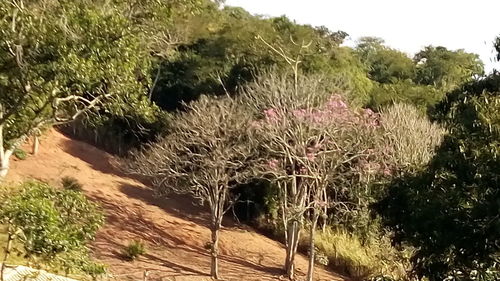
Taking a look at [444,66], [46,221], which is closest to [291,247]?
[46,221]

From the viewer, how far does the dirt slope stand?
1794 cm

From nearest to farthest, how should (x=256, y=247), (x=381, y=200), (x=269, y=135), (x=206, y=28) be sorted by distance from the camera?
(x=381, y=200) → (x=269, y=135) → (x=256, y=247) → (x=206, y=28)

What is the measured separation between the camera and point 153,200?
74.4ft

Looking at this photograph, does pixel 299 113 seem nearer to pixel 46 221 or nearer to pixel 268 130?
pixel 268 130

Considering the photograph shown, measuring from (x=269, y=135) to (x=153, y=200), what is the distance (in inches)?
267

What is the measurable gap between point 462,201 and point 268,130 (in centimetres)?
1073

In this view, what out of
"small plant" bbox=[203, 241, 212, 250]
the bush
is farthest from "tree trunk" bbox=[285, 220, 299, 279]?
"small plant" bbox=[203, 241, 212, 250]

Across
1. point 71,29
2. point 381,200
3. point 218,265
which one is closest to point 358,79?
point 218,265

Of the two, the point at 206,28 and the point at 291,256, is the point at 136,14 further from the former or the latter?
the point at 206,28

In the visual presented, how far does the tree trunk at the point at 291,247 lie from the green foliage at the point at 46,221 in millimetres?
11028

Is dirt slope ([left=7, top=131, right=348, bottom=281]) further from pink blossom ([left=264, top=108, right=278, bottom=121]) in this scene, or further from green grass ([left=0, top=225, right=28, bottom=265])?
green grass ([left=0, top=225, right=28, bottom=265])

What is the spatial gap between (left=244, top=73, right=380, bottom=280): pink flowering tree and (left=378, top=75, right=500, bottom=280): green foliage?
9.01 metres

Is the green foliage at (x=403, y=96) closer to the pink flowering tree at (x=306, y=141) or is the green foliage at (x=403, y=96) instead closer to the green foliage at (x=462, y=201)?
the pink flowering tree at (x=306, y=141)

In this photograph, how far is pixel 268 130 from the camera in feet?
57.0
